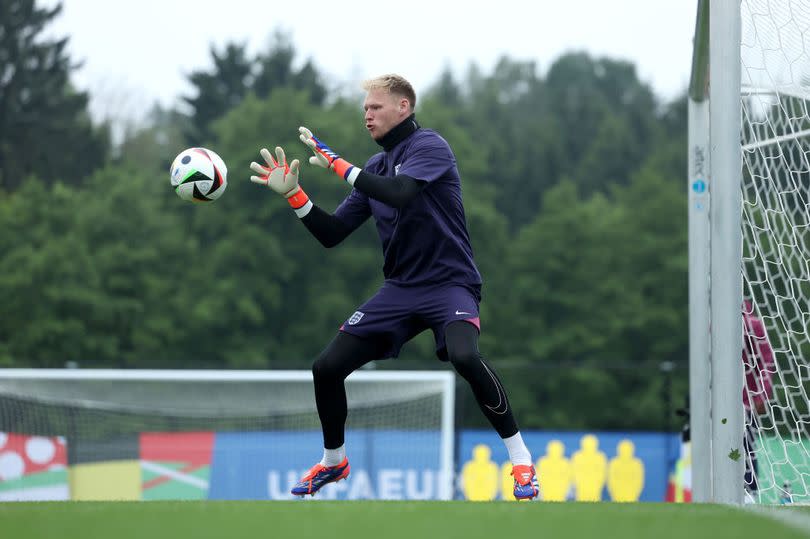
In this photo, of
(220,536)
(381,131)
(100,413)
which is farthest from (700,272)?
(100,413)

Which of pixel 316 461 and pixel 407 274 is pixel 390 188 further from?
pixel 316 461

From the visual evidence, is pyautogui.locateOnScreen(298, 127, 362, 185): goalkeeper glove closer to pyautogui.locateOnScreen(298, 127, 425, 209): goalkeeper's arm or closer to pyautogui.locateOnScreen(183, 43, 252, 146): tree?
pyautogui.locateOnScreen(298, 127, 425, 209): goalkeeper's arm

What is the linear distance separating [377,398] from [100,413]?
3978 mm

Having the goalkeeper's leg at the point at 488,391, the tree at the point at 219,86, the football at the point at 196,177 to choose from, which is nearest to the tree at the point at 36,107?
the tree at the point at 219,86

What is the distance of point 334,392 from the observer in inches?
255

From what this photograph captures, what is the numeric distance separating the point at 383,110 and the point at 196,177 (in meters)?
1.12

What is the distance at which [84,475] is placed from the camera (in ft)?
51.3

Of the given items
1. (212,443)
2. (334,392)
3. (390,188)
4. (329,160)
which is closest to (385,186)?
(390,188)

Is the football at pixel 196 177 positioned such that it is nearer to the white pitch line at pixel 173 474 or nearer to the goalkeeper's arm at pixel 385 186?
the goalkeeper's arm at pixel 385 186

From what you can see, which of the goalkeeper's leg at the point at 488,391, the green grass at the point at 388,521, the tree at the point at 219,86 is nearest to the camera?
the green grass at the point at 388,521

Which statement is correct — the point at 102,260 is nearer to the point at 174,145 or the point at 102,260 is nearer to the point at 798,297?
the point at 174,145

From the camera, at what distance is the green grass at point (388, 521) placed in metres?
4.14

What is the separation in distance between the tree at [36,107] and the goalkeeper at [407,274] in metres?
39.8

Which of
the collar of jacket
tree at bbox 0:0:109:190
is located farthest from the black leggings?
tree at bbox 0:0:109:190
